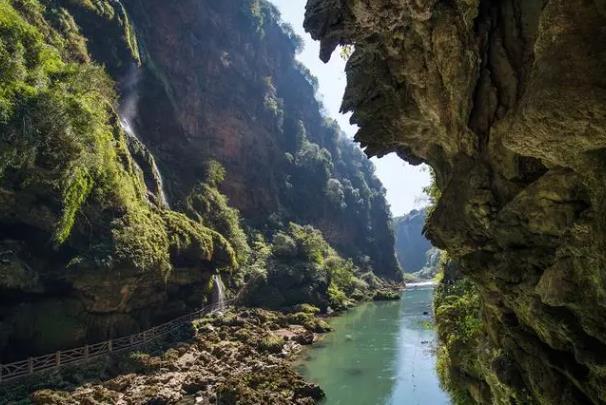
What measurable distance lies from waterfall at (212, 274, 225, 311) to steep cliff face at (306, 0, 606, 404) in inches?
1216

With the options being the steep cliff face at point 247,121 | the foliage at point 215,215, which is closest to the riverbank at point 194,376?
the foliage at point 215,215

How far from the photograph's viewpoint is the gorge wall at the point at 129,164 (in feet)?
80.5

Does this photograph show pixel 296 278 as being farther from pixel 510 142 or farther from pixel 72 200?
pixel 510 142

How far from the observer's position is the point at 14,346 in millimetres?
23078

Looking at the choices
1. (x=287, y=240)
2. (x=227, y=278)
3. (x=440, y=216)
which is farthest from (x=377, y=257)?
(x=440, y=216)

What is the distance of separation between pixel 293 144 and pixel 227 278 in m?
53.4

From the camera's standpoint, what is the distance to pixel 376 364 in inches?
1158

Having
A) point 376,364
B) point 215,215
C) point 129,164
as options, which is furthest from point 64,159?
point 215,215

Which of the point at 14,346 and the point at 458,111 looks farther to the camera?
the point at 14,346

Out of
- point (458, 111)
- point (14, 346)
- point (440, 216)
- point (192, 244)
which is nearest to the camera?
point (458, 111)

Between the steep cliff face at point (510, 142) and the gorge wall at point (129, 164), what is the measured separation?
63.0 ft

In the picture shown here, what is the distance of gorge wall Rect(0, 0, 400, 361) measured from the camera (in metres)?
24.5

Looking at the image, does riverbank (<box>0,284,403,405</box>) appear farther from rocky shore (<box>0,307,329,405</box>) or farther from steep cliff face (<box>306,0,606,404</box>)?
steep cliff face (<box>306,0,606,404</box>)

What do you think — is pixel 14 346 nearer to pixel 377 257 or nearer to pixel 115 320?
pixel 115 320
